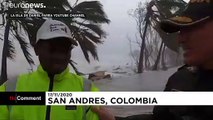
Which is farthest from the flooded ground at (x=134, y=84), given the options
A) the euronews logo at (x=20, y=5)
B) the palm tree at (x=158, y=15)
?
the euronews logo at (x=20, y=5)

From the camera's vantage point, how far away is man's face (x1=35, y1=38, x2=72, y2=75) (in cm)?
202

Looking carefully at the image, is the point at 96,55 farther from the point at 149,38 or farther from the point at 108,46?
the point at 149,38

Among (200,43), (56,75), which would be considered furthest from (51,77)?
(200,43)

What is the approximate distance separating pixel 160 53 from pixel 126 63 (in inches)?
8.7

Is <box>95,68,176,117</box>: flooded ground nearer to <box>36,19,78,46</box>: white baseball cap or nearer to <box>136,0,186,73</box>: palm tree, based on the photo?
<box>136,0,186,73</box>: palm tree

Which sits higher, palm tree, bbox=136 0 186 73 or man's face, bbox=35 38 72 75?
palm tree, bbox=136 0 186 73

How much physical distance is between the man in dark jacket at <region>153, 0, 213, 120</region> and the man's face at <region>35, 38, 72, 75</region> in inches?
23.5

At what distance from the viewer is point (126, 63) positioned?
6.77ft

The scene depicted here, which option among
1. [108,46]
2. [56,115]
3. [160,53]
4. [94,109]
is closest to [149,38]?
[160,53]

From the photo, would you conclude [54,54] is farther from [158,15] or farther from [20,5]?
[158,15]

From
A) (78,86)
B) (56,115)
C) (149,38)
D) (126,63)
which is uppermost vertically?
(149,38)

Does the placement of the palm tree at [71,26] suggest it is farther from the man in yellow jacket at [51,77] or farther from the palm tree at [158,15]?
the palm tree at [158,15]

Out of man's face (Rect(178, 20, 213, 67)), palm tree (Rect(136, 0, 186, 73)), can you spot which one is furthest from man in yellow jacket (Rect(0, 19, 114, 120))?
man's face (Rect(178, 20, 213, 67))

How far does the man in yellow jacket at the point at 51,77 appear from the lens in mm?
2002
